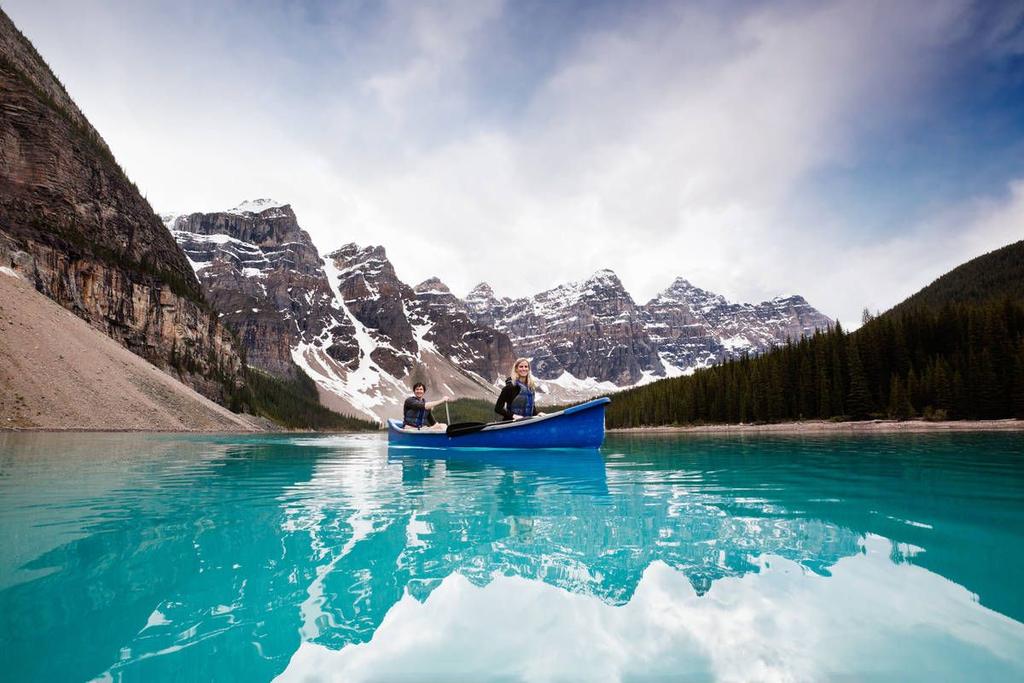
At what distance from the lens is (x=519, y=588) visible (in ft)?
14.4

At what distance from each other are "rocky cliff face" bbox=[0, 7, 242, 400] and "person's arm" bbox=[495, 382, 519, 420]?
74.8 metres

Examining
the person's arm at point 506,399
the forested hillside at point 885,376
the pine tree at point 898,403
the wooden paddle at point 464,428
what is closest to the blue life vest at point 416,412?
the wooden paddle at point 464,428

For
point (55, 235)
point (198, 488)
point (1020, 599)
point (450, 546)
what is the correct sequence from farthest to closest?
point (55, 235), point (198, 488), point (450, 546), point (1020, 599)

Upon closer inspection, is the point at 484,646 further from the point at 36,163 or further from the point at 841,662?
the point at 36,163

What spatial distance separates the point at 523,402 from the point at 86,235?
311ft

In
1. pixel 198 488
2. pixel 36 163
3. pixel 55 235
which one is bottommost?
pixel 198 488

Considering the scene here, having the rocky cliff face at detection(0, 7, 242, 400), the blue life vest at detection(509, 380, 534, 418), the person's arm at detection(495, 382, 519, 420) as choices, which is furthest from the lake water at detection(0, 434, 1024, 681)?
the rocky cliff face at detection(0, 7, 242, 400)

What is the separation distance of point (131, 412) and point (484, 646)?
6002cm

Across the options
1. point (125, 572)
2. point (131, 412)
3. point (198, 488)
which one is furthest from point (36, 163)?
point (125, 572)

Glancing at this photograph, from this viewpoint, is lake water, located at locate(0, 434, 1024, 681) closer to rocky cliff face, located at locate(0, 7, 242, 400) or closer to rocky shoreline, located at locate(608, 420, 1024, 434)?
rocky shoreline, located at locate(608, 420, 1024, 434)

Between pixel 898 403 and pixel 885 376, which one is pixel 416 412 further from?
pixel 885 376

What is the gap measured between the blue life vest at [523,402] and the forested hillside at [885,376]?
50.0 m

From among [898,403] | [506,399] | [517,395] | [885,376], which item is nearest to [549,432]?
[517,395]

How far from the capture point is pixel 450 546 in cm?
582
